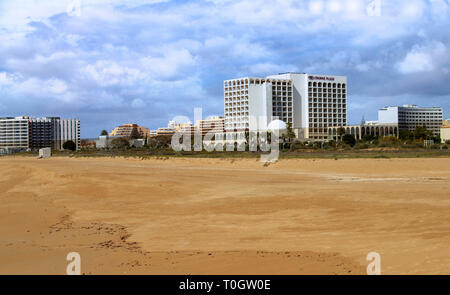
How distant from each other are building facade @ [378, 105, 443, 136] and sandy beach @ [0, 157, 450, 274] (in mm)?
151286

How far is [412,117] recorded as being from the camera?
168750 millimetres

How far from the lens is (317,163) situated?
1529 inches

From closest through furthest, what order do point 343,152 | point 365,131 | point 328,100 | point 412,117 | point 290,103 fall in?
1. point 343,152
2. point 365,131
3. point 290,103
4. point 328,100
5. point 412,117

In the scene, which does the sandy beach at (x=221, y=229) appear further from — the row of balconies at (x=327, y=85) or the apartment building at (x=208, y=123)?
the apartment building at (x=208, y=123)

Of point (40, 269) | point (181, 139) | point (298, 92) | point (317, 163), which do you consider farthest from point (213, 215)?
point (298, 92)

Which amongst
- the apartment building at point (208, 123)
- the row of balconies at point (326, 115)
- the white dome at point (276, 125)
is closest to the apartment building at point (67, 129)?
the apartment building at point (208, 123)

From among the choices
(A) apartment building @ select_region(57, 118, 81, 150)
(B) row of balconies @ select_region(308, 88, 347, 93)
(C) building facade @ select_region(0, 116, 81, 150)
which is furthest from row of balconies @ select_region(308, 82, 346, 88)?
(A) apartment building @ select_region(57, 118, 81, 150)

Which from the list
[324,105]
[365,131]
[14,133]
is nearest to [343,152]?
[365,131]

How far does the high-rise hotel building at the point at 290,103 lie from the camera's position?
135625mm

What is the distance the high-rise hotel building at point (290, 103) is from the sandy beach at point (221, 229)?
114 meters

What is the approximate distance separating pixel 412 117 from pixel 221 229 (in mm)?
171432

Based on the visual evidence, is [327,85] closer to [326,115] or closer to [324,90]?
[324,90]

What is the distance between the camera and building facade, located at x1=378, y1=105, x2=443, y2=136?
16200 centimetres
